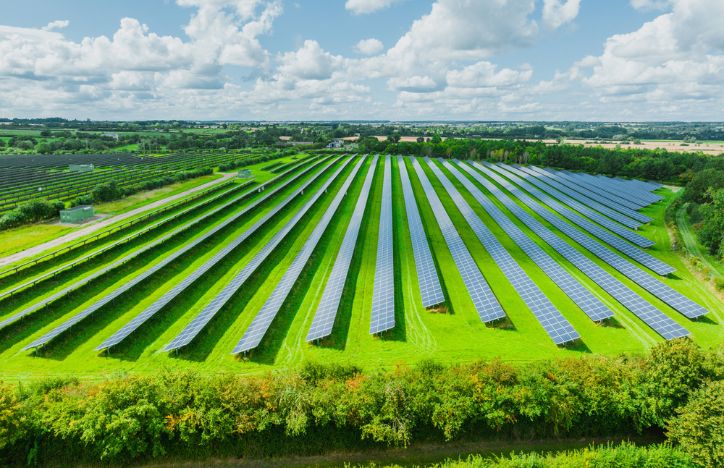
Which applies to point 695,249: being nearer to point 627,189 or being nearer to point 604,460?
point 627,189

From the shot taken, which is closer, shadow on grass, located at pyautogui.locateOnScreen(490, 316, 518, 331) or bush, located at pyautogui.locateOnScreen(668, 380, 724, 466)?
bush, located at pyautogui.locateOnScreen(668, 380, 724, 466)

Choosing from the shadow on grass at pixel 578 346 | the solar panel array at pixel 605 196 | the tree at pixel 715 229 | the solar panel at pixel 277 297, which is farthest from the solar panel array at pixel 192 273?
the solar panel array at pixel 605 196

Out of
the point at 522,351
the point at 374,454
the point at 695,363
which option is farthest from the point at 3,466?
the point at 695,363

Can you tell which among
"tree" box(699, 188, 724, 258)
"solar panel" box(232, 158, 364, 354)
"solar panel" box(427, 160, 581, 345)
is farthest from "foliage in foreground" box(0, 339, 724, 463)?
"tree" box(699, 188, 724, 258)

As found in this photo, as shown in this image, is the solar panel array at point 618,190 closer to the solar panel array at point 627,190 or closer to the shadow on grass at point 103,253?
the solar panel array at point 627,190

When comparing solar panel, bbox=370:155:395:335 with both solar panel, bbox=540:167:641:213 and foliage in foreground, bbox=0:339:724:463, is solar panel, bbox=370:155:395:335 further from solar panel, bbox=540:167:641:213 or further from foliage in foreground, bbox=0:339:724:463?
solar panel, bbox=540:167:641:213

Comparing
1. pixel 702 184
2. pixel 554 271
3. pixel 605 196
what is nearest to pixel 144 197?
pixel 554 271
